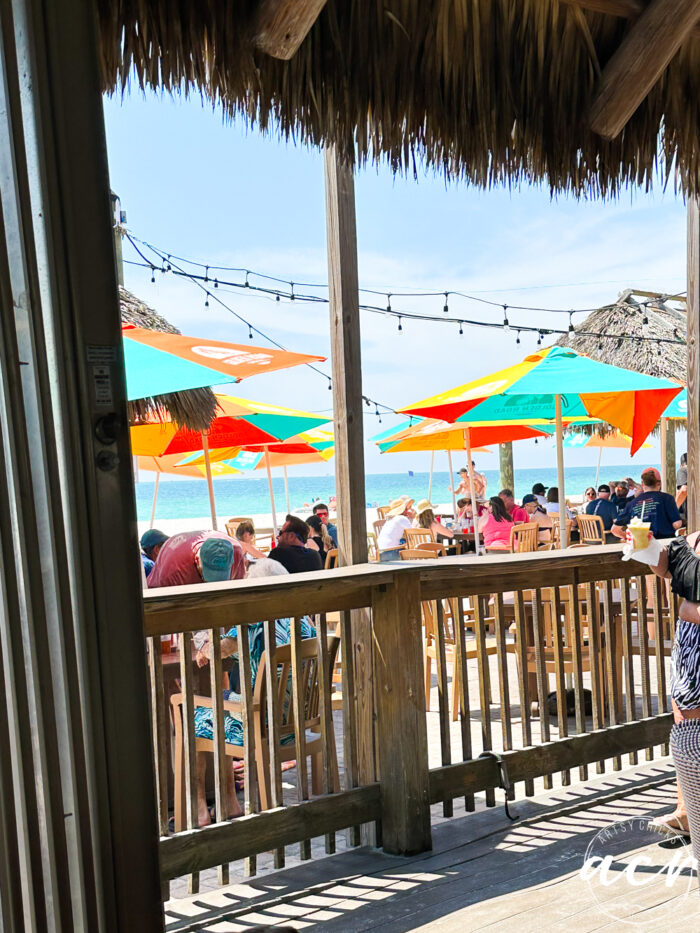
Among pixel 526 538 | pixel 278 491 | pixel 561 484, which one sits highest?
pixel 561 484

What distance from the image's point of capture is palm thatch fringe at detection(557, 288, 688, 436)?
1501 cm

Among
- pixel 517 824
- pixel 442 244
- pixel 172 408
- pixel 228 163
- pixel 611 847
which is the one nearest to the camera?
pixel 611 847

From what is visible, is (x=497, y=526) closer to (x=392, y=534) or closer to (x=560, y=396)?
(x=392, y=534)

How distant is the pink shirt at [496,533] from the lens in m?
9.95

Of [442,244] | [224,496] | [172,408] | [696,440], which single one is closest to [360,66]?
[696,440]

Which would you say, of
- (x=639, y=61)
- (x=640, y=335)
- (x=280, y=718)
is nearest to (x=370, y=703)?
(x=280, y=718)

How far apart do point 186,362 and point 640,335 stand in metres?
12.0

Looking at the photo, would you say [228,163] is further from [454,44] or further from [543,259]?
[454,44]

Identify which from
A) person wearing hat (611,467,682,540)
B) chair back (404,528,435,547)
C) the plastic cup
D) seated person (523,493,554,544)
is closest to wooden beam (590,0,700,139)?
the plastic cup

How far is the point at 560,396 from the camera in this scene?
7715 mm

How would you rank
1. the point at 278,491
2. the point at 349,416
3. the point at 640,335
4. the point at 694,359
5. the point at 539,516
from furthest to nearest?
the point at 278,491 → the point at 640,335 → the point at 539,516 → the point at 694,359 → the point at 349,416

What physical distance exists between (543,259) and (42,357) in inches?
3056

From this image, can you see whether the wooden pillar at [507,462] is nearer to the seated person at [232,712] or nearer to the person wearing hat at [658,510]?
the person wearing hat at [658,510]

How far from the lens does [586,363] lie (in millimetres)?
7406
